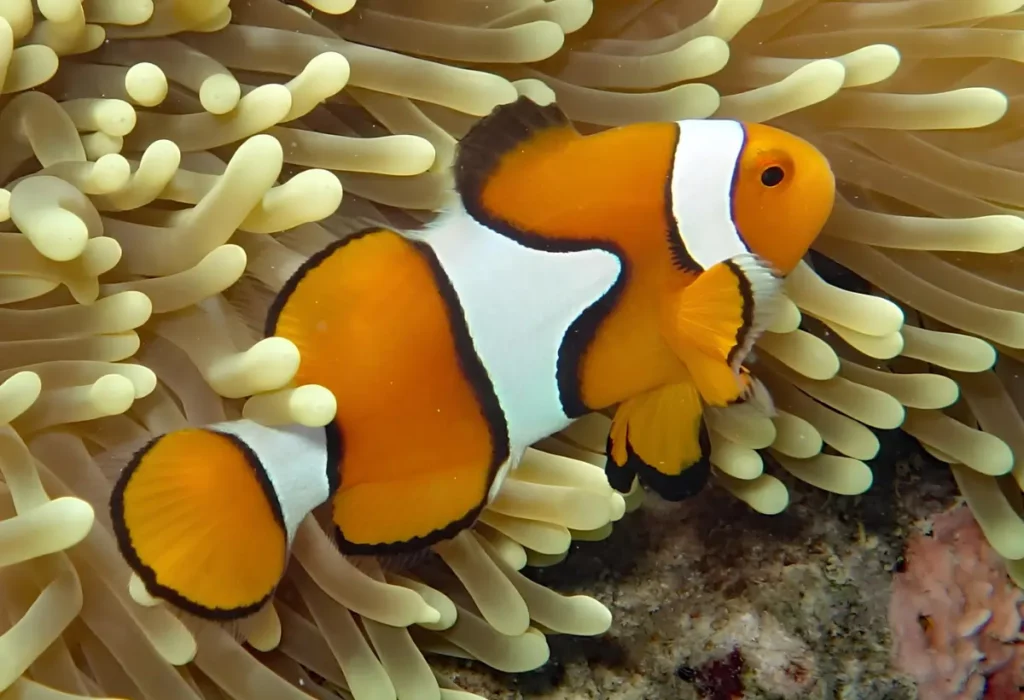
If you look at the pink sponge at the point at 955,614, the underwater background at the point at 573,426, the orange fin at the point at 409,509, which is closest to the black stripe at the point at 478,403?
the orange fin at the point at 409,509

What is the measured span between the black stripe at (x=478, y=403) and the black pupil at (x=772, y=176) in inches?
10.0

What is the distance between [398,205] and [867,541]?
2.24ft

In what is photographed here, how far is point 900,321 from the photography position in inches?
36.4

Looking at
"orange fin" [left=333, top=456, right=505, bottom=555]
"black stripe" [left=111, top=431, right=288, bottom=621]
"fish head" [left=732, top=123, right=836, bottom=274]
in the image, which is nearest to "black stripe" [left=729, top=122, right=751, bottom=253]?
"fish head" [left=732, top=123, right=836, bottom=274]

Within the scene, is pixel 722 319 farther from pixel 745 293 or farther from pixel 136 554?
pixel 136 554

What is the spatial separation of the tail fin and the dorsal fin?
0.24m

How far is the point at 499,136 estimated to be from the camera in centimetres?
78

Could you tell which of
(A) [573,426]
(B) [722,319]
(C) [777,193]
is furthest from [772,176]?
(A) [573,426]

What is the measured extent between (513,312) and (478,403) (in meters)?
0.08

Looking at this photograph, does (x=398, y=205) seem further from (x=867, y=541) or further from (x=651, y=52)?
(x=867, y=541)

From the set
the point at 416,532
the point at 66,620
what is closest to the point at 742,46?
the point at 416,532

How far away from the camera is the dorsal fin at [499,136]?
774 millimetres

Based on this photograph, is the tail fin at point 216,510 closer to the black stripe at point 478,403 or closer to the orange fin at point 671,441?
the black stripe at point 478,403

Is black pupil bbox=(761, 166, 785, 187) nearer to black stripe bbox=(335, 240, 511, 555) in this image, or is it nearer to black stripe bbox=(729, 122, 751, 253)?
black stripe bbox=(729, 122, 751, 253)
